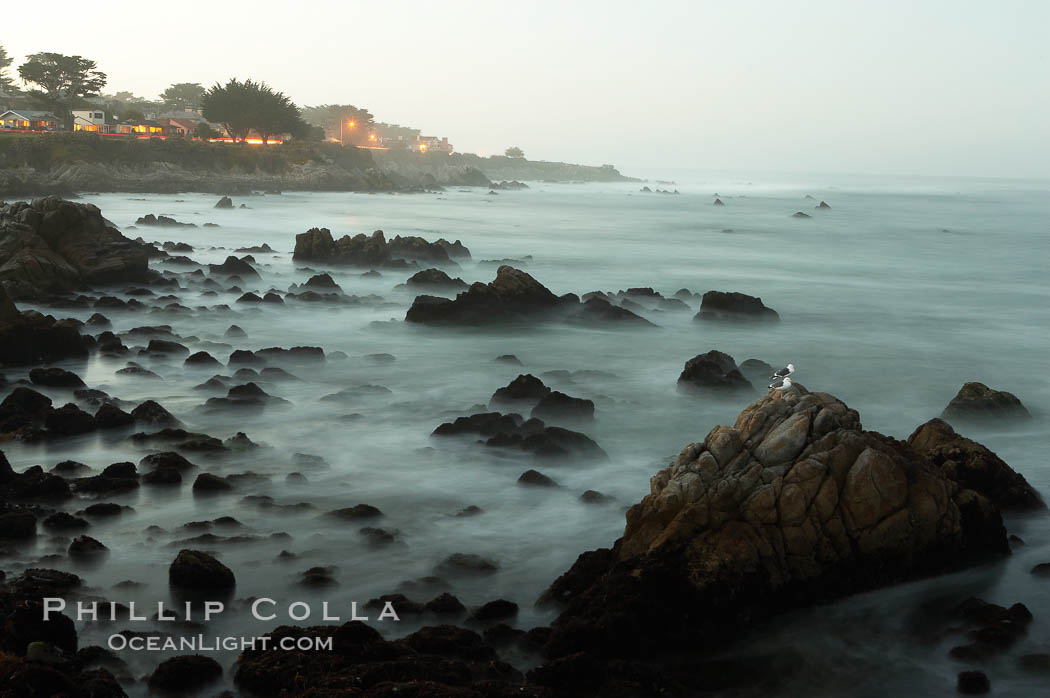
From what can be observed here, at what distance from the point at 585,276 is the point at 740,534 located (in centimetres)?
2648

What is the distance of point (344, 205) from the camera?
6550 centimetres

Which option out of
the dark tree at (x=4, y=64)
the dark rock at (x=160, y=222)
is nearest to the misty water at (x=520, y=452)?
the dark rock at (x=160, y=222)

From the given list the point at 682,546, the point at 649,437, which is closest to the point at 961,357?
the point at 649,437

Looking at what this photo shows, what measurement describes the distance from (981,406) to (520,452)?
7.03 meters

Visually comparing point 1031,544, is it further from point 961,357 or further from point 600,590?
point 961,357

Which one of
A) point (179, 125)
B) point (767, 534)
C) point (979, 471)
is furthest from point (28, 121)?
point (767, 534)

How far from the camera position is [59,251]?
22.8 metres

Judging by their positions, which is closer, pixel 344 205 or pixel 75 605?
pixel 75 605

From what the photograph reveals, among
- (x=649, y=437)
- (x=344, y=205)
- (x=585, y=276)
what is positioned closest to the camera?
(x=649, y=437)

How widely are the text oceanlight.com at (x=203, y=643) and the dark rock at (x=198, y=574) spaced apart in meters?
0.72

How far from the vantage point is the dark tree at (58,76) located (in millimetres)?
79875

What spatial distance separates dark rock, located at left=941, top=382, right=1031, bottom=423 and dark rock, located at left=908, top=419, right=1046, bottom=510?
387 cm

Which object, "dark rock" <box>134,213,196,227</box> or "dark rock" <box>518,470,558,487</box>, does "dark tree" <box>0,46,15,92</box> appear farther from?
"dark rock" <box>518,470,558,487</box>

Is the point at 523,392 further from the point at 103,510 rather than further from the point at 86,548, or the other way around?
the point at 86,548
